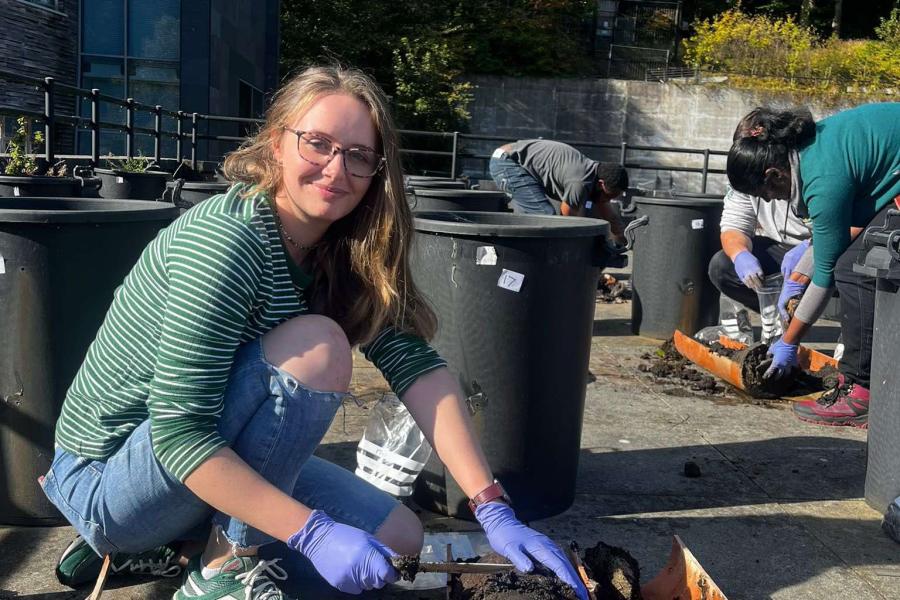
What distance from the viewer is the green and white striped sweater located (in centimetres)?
184

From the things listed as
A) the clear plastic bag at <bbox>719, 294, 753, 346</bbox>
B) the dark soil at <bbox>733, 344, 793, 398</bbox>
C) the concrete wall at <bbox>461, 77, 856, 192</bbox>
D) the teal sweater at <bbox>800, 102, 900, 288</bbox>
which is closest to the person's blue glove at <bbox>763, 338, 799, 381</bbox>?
the dark soil at <bbox>733, 344, 793, 398</bbox>

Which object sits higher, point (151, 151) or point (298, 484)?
point (151, 151)

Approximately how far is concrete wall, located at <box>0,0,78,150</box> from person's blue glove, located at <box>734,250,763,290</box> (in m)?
13.8

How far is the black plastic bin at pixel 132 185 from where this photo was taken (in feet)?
23.2

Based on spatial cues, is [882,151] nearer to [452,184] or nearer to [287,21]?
[452,184]

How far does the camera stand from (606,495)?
130 inches

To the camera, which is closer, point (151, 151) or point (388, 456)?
point (388, 456)

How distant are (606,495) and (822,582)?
33.9 inches

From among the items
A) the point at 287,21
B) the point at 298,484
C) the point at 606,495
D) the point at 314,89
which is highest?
the point at 287,21

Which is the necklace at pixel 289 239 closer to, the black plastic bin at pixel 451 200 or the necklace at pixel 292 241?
the necklace at pixel 292 241

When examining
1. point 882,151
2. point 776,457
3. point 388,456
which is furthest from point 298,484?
point 882,151

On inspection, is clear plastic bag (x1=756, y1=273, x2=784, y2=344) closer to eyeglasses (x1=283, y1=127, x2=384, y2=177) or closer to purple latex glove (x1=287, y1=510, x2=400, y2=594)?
eyeglasses (x1=283, y1=127, x2=384, y2=177)

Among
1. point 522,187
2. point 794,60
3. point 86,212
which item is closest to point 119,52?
point 522,187

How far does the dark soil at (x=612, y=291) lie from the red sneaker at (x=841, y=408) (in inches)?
140
